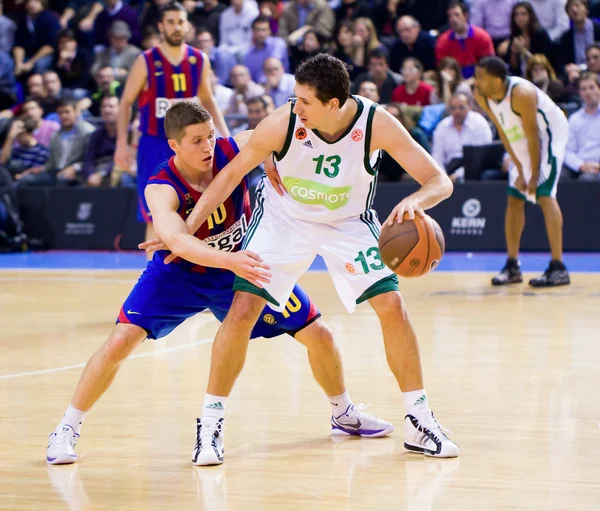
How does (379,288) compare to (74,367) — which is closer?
(379,288)

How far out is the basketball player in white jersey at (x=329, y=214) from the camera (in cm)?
402

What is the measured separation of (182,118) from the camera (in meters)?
4.16

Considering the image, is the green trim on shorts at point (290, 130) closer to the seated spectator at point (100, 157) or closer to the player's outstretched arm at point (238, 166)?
the player's outstretched arm at point (238, 166)

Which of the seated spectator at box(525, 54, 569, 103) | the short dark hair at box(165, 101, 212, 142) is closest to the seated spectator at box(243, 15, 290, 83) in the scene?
the seated spectator at box(525, 54, 569, 103)

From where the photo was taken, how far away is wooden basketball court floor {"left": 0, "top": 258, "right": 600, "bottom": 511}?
352 centimetres

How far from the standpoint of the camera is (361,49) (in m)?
13.6

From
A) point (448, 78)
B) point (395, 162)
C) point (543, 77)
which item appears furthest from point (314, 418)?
point (448, 78)

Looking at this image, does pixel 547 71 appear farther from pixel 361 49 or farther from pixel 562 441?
pixel 562 441

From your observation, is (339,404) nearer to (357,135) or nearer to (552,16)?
(357,135)

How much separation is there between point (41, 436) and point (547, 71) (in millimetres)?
8824

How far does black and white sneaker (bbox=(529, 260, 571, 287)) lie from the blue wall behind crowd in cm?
246

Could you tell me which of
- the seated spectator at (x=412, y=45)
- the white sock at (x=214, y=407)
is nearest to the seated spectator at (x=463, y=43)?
the seated spectator at (x=412, y=45)

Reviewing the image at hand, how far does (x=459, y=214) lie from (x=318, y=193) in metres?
7.36

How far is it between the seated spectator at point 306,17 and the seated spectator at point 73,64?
9.68ft
